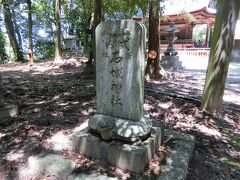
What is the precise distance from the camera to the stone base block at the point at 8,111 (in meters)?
4.20

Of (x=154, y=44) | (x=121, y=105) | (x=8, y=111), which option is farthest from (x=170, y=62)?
(x=121, y=105)

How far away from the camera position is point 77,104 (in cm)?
512

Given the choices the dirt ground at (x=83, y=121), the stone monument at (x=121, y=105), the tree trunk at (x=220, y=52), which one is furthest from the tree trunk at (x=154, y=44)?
the stone monument at (x=121, y=105)

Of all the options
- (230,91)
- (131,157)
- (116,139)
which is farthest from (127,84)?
(230,91)

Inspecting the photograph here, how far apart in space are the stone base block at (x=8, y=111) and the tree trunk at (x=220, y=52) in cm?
390

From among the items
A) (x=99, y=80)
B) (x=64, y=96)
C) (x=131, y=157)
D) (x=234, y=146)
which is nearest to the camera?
(x=131, y=157)

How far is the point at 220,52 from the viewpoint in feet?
15.6

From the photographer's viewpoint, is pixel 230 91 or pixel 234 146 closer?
pixel 234 146

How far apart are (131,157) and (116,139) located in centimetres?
38

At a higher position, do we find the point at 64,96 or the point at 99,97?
the point at 99,97

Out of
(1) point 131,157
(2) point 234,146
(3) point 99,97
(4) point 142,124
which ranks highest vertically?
(3) point 99,97

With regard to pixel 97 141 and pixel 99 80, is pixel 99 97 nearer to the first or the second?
pixel 99 80

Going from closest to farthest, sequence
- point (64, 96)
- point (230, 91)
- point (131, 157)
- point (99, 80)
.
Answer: point (131, 157) < point (99, 80) < point (64, 96) < point (230, 91)

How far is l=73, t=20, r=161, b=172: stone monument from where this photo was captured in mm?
2908
